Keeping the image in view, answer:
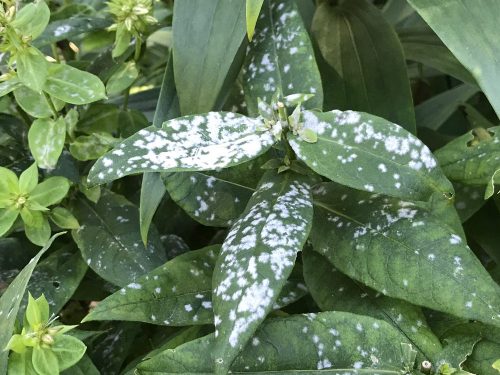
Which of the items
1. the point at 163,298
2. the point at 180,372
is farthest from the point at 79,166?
the point at 180,372

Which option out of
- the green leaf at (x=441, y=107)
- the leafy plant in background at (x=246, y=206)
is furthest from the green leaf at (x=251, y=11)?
the green leaf at (x=441, y=107)

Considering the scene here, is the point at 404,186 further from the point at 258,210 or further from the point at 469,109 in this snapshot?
the point at 469,109

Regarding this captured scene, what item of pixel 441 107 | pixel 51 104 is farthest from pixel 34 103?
pixel 441 107

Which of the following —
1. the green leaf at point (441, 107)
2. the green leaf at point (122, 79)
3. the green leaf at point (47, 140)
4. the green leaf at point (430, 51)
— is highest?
the green leaf at point (430, 51)

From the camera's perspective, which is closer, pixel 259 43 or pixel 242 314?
pixel 242 314

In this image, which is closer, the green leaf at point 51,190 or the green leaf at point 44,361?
the green leaf at point 44,361

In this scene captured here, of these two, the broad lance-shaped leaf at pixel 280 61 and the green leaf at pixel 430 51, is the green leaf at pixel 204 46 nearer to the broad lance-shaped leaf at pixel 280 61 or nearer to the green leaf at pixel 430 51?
the broad lance-shaped leaf at pixel 280 61

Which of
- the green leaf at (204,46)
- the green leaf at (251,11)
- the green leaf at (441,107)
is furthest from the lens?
the green leaf at (441,107)

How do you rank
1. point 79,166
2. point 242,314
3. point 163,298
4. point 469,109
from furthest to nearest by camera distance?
point 469,109 < point 79,166 < point 163,298 < point 242,314
